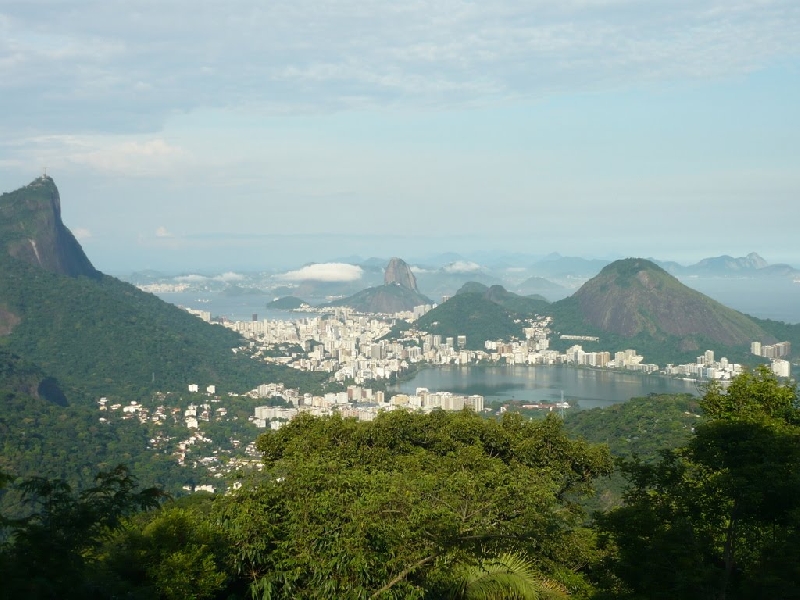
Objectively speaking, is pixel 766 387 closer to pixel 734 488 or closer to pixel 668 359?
pixel 734 488

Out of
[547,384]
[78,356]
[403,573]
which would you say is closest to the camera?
[403,573]

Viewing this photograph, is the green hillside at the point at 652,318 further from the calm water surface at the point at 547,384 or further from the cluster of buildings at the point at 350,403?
the cluster of buildings at the point at 350,403

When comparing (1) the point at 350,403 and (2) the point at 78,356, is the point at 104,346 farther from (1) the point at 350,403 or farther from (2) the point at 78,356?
(1) the point at 350,403

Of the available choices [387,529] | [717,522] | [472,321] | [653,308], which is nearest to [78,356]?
[472,321]

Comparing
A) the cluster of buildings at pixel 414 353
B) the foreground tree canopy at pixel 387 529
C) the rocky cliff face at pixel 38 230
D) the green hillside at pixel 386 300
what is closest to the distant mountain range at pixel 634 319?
the cluster of buildings at pixel 414 353

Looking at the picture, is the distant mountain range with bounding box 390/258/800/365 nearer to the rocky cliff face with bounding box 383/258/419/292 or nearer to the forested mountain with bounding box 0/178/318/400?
the forested mountain with bounding box 0/178/318/400

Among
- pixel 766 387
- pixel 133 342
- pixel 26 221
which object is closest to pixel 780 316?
pixel 133 342

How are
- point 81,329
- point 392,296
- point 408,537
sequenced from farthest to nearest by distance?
1. point 392,296
2. point 81,329
3. point 408,537

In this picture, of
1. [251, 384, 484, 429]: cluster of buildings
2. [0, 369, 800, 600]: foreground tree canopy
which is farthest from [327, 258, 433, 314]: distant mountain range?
[0, 369, 800, 600]: foreground tree canopy
